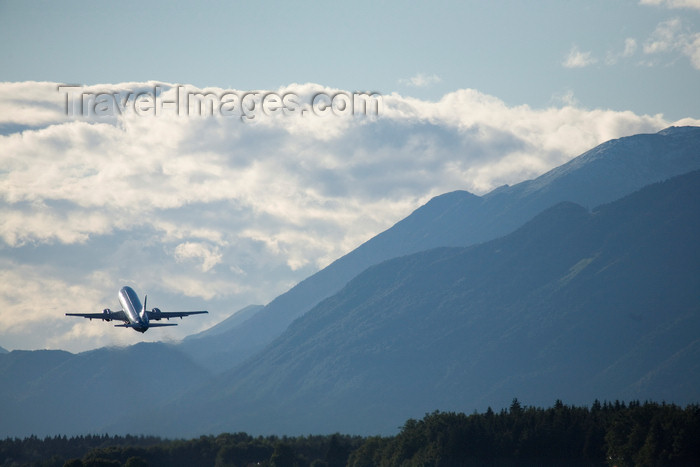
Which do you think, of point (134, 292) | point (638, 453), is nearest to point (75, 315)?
point (134, 292)

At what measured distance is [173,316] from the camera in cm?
18200

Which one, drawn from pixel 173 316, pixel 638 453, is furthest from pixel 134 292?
pixel 638 453

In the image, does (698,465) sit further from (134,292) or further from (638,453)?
(134,292)

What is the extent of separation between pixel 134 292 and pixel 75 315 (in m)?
12.6

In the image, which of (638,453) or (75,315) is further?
(638,453)

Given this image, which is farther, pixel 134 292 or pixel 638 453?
pixel 638 453

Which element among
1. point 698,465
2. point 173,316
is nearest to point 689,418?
point 698,465

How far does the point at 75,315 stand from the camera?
183 metres

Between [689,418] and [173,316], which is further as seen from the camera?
[689,418]

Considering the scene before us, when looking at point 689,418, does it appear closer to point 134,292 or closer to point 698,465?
point 698,465

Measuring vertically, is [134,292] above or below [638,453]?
above

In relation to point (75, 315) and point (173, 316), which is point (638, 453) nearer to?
point (173, 316)

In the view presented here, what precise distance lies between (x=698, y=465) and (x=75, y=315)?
439 ft

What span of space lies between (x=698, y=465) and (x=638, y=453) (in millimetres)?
13823
